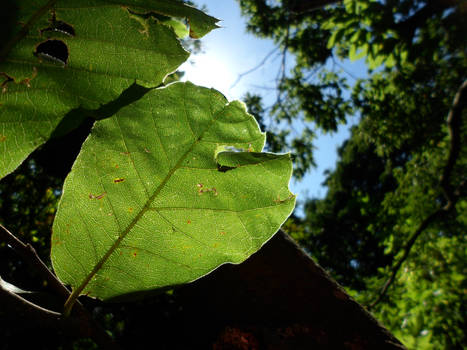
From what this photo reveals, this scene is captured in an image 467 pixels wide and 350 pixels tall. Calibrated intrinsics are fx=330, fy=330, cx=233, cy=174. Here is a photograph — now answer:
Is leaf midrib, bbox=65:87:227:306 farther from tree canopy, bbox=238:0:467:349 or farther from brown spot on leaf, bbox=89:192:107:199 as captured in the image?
tree canopy, bbox=238:0:467:349

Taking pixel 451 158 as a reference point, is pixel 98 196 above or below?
below

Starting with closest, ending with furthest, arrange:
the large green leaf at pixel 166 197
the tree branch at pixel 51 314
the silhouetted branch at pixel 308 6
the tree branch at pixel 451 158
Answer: the tree branch at pixel 51 314, the large green leaf at pixel 166 197, the tree branch at pixel 451 158, the silhouetted branch at pixel 308 6

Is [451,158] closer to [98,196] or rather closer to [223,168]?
[223,168]

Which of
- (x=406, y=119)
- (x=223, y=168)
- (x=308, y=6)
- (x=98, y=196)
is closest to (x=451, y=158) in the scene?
(x=406, y=119)

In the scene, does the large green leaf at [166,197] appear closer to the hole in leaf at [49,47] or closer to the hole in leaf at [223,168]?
the hole in leaf at [223,168]

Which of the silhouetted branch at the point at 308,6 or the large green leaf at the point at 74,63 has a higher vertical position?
the silhouetted branch at the point at 308,6

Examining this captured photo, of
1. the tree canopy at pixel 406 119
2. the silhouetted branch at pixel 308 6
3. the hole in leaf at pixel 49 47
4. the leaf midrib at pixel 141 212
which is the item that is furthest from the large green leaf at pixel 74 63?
the silhouetted branch at pixel 308 6
